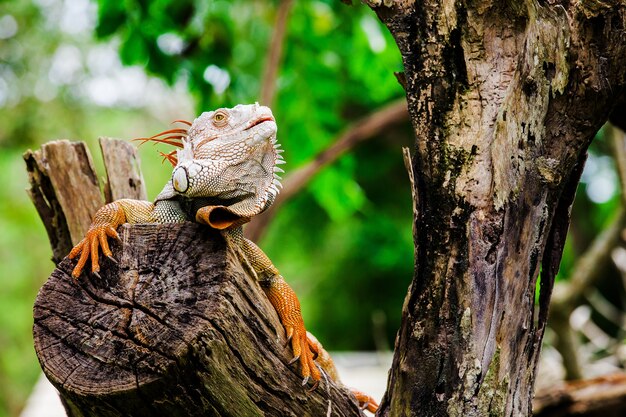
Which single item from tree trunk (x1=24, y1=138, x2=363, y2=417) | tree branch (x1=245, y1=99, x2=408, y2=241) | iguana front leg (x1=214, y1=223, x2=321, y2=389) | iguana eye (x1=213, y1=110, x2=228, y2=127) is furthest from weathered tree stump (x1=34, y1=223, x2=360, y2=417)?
tree branch (x1=245, y1=99, x2=408, y2=241)

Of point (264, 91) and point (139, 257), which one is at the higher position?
point (264, 91)

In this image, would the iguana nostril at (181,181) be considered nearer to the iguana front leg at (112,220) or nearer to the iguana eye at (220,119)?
the iguana front leg at (112,220)

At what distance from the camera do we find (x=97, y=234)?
8.68ft

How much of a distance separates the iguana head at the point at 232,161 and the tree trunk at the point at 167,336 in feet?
0.78

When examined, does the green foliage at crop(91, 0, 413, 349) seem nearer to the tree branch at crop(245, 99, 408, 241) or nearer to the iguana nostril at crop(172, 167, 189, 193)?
the tree branch at crop(245, 99, 408, 241)

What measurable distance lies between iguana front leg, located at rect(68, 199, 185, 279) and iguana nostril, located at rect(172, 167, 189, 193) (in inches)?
6.8

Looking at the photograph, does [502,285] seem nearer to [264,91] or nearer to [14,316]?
[264,91]

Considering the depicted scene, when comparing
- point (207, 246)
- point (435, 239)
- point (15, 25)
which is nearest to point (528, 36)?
point (435, 239)

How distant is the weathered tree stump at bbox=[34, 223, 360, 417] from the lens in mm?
2385

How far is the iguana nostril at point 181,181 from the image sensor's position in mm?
2730

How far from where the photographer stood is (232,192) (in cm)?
284

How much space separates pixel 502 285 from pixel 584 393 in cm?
397

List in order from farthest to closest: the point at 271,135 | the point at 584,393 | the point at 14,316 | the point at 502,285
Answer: the point at 14,316
the point at 584,393
the point at 271,135
the point at 502,285

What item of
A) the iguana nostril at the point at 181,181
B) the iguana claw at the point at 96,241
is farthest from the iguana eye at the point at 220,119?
the iguana claw at the point at 96,241
